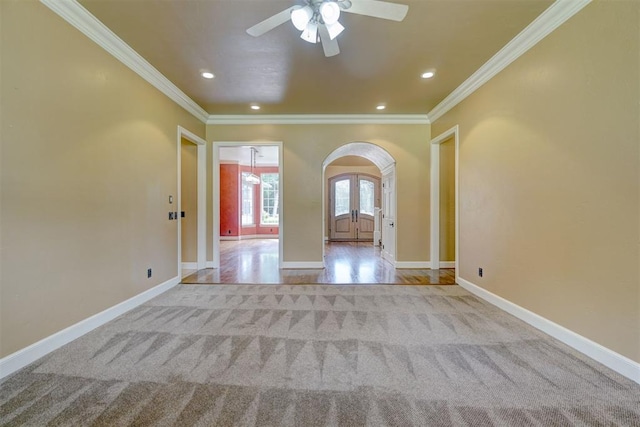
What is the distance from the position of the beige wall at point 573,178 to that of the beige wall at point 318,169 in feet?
5.62

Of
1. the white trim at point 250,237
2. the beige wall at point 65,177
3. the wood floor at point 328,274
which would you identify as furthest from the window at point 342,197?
the beige wall at point 65,177

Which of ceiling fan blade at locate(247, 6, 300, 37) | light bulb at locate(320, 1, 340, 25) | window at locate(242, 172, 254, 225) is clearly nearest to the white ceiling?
ceiling fan blade at locate(247, 6, 300, 37)

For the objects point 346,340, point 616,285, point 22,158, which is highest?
point 22,158

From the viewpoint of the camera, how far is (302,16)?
1933 millimetres

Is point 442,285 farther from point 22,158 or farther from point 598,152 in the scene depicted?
point 22,158

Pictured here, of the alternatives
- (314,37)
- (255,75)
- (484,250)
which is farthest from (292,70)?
(484,250)

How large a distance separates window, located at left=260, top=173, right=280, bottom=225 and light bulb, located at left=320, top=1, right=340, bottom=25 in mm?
8774

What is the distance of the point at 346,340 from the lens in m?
2.28

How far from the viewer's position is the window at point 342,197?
9477mm

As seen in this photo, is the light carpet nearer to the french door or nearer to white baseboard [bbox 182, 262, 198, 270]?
white baseboard [bbox 182, 262, 198, 270]

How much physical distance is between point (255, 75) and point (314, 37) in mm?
1460

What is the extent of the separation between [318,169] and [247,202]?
590 cm

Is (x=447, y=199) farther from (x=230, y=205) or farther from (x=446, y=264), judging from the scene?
(x=230, y=205)

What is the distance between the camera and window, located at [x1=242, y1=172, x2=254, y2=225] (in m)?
9.87
